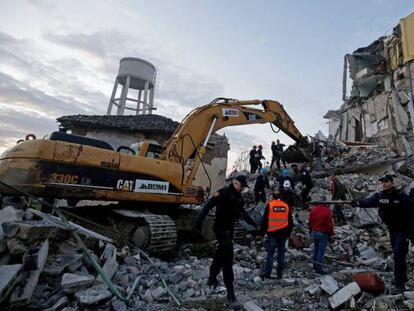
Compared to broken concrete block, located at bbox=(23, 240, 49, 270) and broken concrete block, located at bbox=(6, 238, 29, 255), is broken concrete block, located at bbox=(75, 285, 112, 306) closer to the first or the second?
broken concrete block, located at bbox=(23, 240, 49, 270)

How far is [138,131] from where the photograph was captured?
59.7 ft

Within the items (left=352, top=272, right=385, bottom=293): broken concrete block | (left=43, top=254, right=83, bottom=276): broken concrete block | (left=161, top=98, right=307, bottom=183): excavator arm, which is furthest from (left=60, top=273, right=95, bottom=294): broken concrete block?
(left=161, top=98, right=307, bottom=183): excavator arm

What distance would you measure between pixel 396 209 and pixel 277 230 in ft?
5.77

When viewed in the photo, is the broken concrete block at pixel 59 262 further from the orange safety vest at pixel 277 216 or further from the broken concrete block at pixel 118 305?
the orange safety vest at pixel 277 216

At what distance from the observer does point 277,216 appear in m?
5.26

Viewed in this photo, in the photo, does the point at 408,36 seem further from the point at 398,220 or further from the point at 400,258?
the point at 400,258

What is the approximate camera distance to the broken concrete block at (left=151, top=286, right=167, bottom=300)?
12.7 feet

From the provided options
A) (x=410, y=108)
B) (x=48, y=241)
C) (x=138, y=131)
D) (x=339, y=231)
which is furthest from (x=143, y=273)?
(x=410, y=108)

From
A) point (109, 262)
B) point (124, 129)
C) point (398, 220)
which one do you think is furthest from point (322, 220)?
point (124, 129)

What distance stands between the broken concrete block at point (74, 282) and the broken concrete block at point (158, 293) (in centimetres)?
76

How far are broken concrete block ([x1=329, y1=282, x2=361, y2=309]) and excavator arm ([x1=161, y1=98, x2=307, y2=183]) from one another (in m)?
4.08

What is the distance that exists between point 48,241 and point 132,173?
2.19 metres

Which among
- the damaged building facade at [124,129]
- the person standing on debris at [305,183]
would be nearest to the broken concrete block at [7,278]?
the person standing on debris at [305,183]

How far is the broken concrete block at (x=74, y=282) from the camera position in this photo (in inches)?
135
